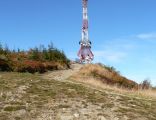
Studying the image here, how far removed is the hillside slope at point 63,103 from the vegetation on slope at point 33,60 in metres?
9.61

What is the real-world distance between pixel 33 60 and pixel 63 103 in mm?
20625

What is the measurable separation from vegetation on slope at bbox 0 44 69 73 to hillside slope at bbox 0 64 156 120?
9.61 meters

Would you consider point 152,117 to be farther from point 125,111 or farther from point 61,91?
point 61,91

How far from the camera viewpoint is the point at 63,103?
2067 centimetres

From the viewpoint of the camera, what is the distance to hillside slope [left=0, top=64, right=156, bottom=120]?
19.0 metres

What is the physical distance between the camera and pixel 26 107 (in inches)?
779

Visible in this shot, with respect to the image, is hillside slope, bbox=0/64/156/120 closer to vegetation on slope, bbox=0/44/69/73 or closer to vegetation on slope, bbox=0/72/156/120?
vegetation on slope, bbox=0/72/156/120

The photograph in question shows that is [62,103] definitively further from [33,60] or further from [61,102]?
[33,60]

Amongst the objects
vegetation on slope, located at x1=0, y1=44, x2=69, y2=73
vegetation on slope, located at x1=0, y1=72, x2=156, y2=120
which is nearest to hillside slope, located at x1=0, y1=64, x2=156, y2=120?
vegetation on slope, located at x1=0, y1=72, x2=156, y2=120

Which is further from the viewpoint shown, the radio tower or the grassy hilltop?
the radio tower

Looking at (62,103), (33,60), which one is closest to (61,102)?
(62,103)

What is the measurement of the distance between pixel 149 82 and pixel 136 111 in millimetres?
18947

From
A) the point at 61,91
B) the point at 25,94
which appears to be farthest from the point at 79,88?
the point at 25,94

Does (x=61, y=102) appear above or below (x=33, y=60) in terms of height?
below
